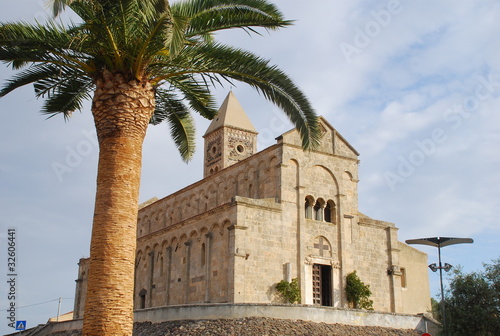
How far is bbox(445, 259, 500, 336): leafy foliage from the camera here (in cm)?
2409

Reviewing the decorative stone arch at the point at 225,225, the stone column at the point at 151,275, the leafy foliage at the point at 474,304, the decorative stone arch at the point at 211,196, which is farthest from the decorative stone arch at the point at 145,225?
the leafy foliage at the point at 474,304

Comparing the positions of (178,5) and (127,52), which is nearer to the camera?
(127,52)

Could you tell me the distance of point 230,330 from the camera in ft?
74.8

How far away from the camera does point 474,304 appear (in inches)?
970

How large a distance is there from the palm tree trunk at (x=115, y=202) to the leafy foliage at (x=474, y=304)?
16305 millimetres

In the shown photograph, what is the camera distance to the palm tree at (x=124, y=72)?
12.7m

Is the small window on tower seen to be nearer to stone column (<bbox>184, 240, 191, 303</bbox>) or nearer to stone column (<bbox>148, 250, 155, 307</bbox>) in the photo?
stone column (<bbox>184, 240, 191, 303</bbox>)

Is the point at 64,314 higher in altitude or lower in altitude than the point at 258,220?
lower

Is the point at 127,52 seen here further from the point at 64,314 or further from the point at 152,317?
the point at 64,314

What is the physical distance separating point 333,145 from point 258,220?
7.66m

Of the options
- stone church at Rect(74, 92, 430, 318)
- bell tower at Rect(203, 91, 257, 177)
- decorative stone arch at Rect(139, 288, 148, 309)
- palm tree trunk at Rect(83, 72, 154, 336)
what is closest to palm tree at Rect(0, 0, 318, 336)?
palm tree trunk at Rect(83, 72, 154, 336)

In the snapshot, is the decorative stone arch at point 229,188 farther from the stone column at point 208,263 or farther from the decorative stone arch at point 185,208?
the stone column at point 208,263

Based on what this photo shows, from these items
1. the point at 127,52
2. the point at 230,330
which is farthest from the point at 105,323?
the point at 230,330

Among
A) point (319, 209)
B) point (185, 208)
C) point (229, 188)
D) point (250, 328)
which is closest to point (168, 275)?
point (229, 188)
